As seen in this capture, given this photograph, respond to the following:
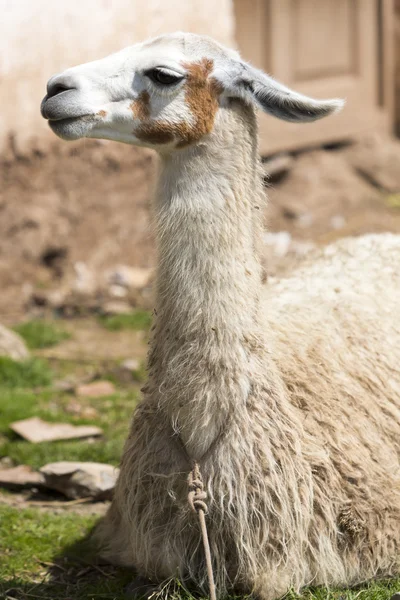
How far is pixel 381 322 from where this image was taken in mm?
Result: 3756

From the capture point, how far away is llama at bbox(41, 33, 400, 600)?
3023mm

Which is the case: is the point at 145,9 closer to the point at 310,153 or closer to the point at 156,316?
the point at 310,153

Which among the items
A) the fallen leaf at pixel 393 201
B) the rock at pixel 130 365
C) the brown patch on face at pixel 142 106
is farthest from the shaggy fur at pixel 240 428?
the fallen leaf at pixel 393 201

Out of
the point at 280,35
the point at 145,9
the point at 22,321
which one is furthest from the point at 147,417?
the point at 280,35

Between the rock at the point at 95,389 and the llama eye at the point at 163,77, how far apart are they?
2.69m

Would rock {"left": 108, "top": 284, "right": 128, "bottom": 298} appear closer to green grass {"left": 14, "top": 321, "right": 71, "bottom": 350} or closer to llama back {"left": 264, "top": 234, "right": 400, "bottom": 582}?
green grass {"left": 14, "top": 321, "right": 71, "bottom": 350}

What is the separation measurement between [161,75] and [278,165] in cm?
614

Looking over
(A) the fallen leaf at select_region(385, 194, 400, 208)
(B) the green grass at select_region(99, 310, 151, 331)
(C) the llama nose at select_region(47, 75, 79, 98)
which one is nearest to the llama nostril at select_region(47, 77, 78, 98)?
(C) the llama nose at select_region(47, 75, 79, 98)

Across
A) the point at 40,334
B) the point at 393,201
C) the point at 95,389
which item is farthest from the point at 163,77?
the point at 393,201

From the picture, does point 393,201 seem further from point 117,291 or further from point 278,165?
point 117,291

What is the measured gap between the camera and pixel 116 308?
22.2ft

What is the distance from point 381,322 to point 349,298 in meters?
0.16

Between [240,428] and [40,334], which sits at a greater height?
[240,428]

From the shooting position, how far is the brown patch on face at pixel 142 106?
3.03 metres
